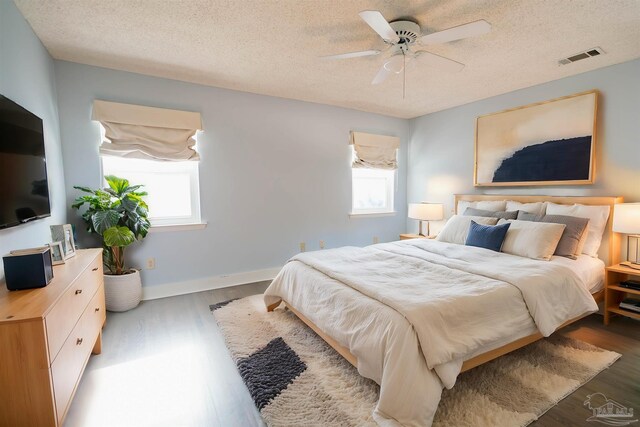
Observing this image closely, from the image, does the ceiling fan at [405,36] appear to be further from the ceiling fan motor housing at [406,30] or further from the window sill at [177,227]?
the window sill at [177,227]

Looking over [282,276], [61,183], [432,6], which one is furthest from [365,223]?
[61,183]

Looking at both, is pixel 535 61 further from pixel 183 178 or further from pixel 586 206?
pixel 183 178

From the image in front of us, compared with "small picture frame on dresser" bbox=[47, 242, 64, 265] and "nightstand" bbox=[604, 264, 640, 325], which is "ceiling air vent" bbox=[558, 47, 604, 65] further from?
"small picture frame on dresser" bbox=[47, 242, 64, 265]

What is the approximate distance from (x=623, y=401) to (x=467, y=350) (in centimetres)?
102

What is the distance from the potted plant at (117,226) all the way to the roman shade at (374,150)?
2.96 meters

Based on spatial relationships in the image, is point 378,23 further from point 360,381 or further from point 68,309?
point 68,309

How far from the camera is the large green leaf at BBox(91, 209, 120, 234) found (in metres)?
2.71

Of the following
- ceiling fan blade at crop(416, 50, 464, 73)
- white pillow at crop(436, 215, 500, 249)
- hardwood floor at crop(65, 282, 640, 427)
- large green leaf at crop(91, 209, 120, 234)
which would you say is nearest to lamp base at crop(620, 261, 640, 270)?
hardwood floor at crop(65, 282, 640, 427)

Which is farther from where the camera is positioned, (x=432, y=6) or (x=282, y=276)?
(x=282, y=276)

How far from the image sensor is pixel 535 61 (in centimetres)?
288

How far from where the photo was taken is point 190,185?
11.8ft

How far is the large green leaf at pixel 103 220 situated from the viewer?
2.71 metres

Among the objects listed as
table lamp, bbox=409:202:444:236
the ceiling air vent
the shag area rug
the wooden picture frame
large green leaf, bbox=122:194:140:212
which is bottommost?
the shag area rug

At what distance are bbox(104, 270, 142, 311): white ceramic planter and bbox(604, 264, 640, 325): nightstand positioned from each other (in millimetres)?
4499
